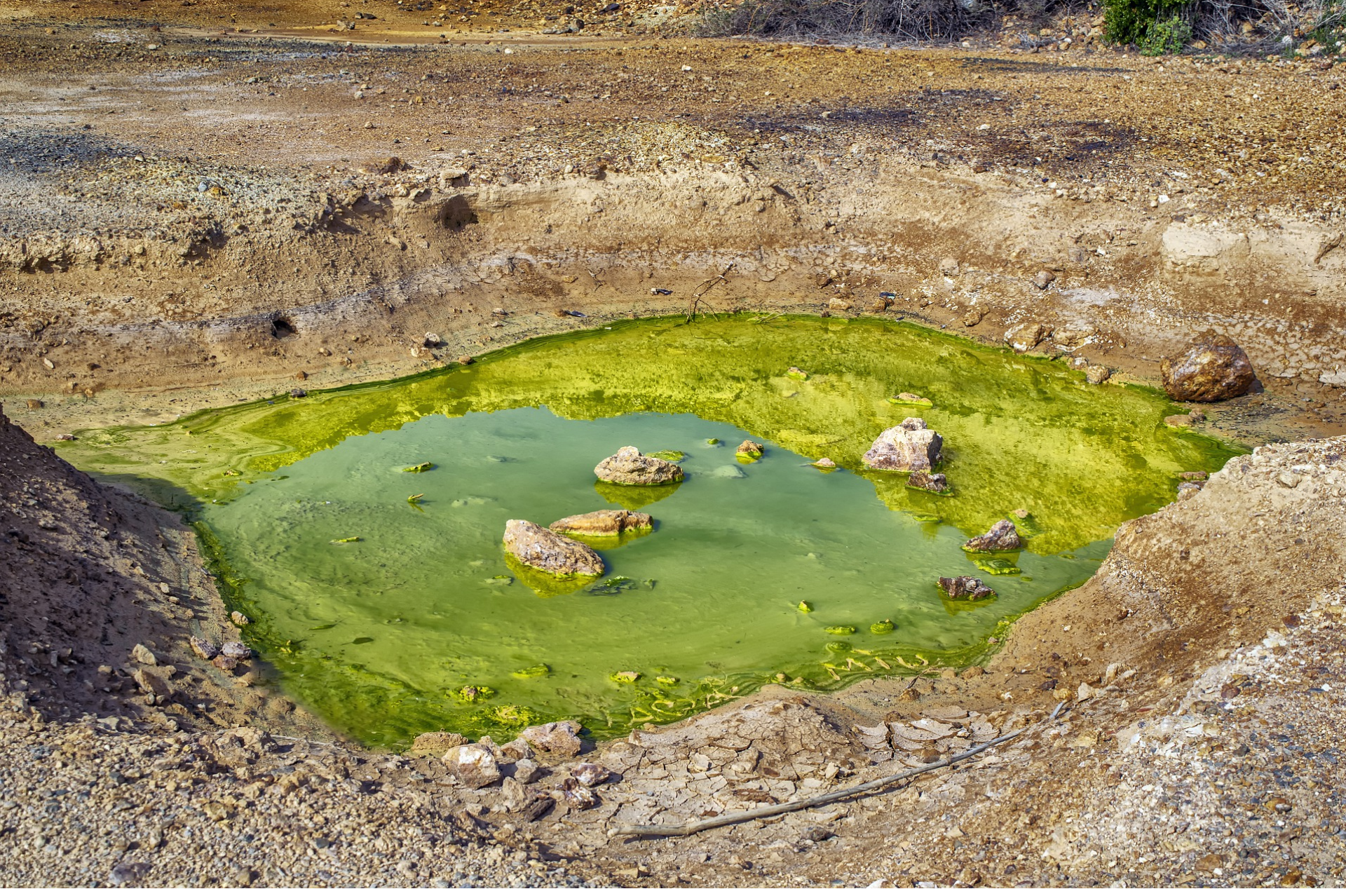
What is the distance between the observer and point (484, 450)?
8.20 meters

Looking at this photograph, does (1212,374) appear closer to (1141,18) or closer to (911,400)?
(911,400)

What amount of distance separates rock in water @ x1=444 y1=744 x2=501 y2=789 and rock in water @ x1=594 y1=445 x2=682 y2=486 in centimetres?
307

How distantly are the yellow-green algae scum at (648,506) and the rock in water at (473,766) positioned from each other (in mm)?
482

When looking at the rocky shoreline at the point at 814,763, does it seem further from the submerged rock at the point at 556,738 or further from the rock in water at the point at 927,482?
the rock in water at the point at 927,482

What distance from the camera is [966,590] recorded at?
655 cm

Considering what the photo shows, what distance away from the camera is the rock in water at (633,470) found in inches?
300

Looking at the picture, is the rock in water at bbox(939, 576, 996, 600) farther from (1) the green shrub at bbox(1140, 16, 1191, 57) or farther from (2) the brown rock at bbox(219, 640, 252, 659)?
(1) the green shrub at bbox(1140, 16, 1191, 57)

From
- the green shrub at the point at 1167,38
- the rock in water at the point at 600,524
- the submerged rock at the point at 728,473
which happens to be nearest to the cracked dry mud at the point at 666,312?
the green shrub at the point at 1167,38

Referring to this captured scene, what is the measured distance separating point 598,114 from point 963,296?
4.74 m

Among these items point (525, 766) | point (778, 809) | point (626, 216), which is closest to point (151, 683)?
point (525, 766)

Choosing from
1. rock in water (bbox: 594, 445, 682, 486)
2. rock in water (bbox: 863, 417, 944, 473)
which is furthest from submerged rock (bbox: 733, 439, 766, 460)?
rock in water (bbox: 863, 417, 944, 473)

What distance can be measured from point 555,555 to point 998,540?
116 inches

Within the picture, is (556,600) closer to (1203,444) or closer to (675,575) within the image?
(675,575)

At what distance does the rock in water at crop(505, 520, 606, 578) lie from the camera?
657cm
